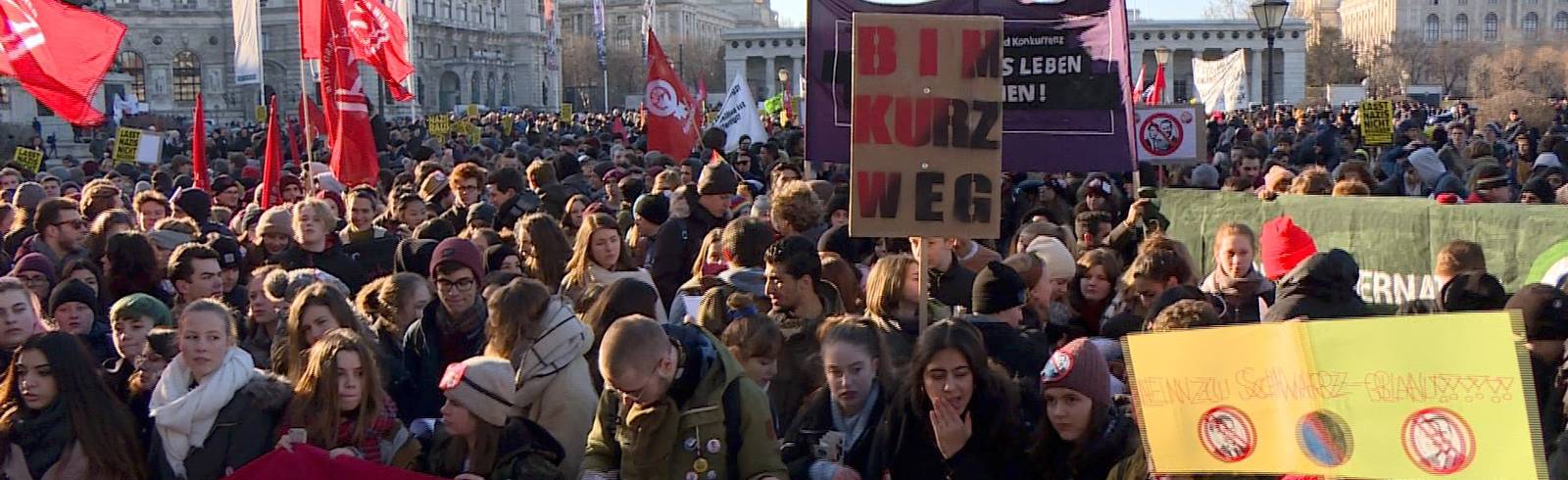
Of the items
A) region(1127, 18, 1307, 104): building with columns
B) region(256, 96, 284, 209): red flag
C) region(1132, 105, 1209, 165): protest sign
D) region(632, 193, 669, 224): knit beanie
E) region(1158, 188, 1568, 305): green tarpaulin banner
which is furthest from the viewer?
region(1127, 18, 1307, 104): building with columns

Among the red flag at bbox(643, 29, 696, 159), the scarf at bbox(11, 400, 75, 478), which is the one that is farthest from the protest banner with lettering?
the red flag at bbox(643, 29, 696, 159)

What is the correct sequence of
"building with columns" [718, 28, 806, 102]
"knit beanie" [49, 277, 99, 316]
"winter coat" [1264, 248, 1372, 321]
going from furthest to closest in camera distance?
"building with columns" [718, 28, 806, 102], "knit beanie" [49, 277, 99, 316], "winter coat" [1264, 248, 1372, 321]

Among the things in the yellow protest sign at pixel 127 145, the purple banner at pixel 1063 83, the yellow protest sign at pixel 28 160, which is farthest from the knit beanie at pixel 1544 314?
the yellow protest sign at pixel 28 160

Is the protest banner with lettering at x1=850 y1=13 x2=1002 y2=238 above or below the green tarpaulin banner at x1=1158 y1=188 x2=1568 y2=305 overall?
above

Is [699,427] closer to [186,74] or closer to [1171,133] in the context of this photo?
[1171,133]

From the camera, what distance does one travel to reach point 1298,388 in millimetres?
3453

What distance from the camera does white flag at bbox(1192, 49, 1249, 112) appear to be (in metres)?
24.8

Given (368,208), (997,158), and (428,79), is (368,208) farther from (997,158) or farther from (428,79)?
(428,79)

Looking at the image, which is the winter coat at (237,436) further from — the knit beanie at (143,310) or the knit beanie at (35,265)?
the knit beanie at (35,265)

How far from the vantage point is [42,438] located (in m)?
4.73

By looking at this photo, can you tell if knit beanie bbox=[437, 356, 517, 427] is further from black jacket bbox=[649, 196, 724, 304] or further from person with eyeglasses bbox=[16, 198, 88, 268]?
person with eyeglasses bbox=[16, 198, 88, 268]

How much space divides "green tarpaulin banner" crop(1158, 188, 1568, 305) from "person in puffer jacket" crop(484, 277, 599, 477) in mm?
4708

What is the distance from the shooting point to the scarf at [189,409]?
469cm

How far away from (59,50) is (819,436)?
663 centimetres
